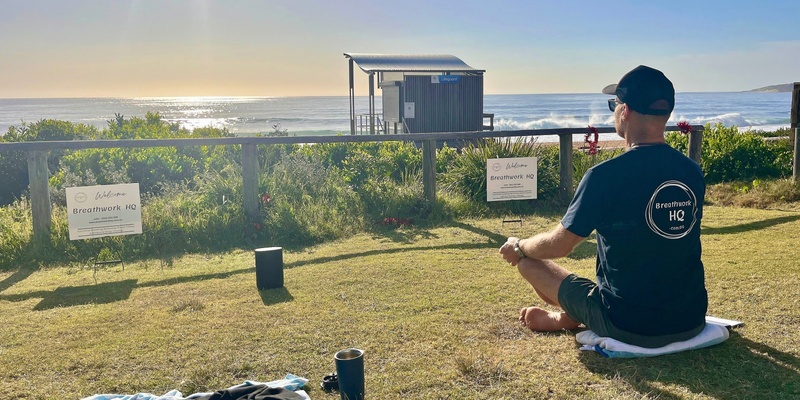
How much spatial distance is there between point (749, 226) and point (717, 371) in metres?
5.08

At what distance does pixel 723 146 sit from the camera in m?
11.8

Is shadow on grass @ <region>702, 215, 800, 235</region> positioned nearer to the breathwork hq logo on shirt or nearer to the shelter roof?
the breathwork hq logo on shirt

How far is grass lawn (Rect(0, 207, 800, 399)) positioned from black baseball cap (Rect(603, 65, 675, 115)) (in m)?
1.29

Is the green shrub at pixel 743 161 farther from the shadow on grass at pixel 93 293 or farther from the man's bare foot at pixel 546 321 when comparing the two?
the shadow on grass at pixel 93 293

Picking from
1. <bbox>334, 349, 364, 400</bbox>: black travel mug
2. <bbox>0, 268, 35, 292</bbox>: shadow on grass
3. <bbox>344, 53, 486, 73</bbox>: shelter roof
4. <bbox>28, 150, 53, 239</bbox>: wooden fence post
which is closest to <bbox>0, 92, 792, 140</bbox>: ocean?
<bbox>344, 53, 486, 73</bbox>: shelter roof

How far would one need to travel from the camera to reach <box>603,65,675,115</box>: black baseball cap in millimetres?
3357

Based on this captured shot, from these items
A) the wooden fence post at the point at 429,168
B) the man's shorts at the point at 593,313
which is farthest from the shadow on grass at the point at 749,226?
the man's shorts at the point at 593,313

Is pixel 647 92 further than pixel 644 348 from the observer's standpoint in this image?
No

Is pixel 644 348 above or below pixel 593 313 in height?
below

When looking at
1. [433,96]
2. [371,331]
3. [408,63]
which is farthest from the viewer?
[433,96]

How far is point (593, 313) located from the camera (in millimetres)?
3678

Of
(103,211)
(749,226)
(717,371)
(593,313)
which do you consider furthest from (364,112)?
(717,371)

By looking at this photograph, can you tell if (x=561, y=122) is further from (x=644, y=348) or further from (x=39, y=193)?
(x=644, y=348)

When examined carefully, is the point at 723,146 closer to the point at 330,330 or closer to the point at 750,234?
the point at 750,234
